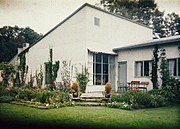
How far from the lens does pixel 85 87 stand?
1196cm

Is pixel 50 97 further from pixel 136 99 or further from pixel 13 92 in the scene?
pixel 136 99

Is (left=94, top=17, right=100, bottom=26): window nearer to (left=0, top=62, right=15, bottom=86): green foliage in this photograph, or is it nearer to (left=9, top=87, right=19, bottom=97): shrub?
(left=9, top=87, right=19, bottom=97): shrub

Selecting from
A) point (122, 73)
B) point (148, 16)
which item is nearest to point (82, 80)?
point (122, 73)

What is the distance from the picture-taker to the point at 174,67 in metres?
11.1

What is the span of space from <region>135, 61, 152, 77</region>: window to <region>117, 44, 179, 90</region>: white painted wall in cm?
21

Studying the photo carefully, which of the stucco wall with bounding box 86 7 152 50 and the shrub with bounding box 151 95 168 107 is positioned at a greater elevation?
the stucco wall with bounding box 86 7 152 50

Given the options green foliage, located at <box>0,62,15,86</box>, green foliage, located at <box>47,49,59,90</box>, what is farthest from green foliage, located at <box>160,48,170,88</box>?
green foliage, located at <box>0,62,15,86</box>

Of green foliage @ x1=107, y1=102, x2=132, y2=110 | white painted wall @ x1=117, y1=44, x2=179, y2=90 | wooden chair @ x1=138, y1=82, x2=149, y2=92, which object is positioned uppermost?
white painted wall @ x1=117, y1=44, x2=179, y2=90

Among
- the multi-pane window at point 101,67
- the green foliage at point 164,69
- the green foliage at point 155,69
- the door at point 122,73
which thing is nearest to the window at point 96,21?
the multi-pane window at point 101,67

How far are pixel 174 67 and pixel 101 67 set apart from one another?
4.14 m

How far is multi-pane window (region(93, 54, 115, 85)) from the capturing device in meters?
12.9

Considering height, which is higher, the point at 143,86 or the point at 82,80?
the point at 82,80

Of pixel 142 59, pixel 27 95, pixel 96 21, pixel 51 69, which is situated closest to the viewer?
pixel 27 95

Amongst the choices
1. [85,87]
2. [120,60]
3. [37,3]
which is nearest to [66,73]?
[85,87]
